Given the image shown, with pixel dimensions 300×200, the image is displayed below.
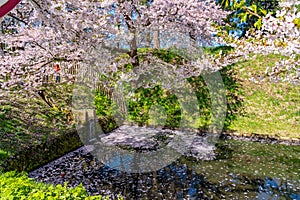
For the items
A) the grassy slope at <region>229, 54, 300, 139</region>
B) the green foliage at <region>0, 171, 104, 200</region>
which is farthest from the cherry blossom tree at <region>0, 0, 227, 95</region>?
the grassy slope at <region>229, 54, 300, 139</region>

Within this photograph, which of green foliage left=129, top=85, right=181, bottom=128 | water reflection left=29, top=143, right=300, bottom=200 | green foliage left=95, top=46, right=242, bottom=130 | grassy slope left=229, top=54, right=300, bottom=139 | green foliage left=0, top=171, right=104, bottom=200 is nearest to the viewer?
green foliage left=0, top=171, right=104, bottom=200

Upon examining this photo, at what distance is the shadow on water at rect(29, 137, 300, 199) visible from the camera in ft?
12.8

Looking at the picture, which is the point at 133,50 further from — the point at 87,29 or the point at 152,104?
the point at 152,104

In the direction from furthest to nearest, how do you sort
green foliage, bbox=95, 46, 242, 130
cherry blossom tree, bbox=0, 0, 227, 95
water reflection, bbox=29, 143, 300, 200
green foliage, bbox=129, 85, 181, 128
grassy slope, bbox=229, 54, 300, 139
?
green foliage, bbox=129, 85, 181, 128 → green foliage, bbox=95, 46, 242, 130 → grassy slope, bbox=229, 54, 300, 139 → cherry blossom tree, bbox=0, 0, 227, 95 → water reflection, bbox=29, 143, 300, 200

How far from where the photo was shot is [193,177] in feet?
15.0

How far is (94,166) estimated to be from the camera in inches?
200

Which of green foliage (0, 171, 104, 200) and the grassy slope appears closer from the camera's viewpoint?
green foliage (0, 171, 104, 200)

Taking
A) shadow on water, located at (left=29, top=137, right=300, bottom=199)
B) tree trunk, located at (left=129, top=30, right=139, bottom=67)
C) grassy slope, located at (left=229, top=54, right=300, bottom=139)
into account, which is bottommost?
shadow on water, located at (left=29, top=137, right=300, bottom=199)

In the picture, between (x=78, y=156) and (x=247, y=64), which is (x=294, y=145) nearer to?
(x=247, y=64)

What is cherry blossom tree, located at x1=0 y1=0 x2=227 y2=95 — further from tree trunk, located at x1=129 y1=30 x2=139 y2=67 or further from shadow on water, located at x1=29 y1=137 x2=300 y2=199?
shadow on water, located at x1=29 y1=137 x2=300 y2=199

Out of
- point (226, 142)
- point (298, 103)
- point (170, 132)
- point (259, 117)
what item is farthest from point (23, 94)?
point (298, 103)

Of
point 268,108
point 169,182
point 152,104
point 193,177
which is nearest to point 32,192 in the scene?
point 169,182

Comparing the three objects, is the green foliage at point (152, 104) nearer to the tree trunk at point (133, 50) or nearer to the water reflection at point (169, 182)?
the tree trunk at point (133, 50)

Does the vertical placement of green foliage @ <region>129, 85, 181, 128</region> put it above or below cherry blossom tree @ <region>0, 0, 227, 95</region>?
below
